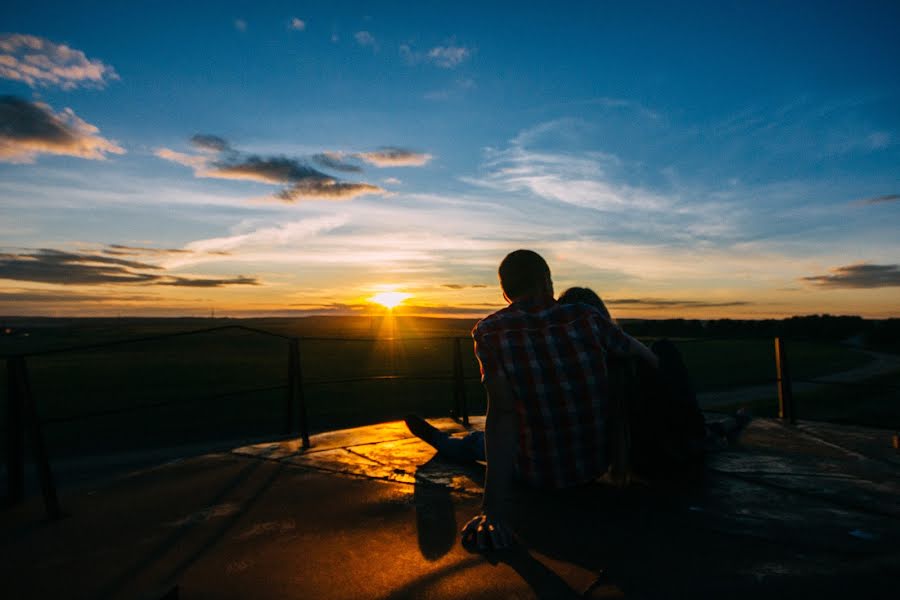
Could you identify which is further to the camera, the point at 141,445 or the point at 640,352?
the point at 141,445

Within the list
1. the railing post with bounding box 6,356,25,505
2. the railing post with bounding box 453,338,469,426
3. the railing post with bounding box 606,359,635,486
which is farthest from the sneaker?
the railing post with bounding box 6,356,25,505

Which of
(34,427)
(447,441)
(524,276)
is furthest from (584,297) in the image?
(34,427)

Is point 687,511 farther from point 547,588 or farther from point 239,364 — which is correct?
point 239,364

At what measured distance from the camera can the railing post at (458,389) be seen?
7090 mm

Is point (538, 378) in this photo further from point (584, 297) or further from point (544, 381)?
point (584, 297)

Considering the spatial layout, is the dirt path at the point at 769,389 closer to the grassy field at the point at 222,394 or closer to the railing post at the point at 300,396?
the grassy field at the point at 222,394

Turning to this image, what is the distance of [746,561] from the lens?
241 cm

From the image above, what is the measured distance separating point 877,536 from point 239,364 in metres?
53.9

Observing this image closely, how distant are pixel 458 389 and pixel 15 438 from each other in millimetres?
4575

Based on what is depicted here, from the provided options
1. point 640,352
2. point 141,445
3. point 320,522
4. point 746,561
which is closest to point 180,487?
point 320,522

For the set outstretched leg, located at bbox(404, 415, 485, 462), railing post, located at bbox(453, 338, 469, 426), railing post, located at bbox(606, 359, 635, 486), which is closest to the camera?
railing post, located at bbox(606, 359, 635, 486)

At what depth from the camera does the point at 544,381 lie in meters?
2.81

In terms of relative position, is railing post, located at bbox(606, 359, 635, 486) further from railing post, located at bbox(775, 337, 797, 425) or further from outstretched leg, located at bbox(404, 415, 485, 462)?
railing post, located at bbox(775, 337, 797, 425)

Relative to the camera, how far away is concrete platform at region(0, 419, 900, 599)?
2.31 meters
